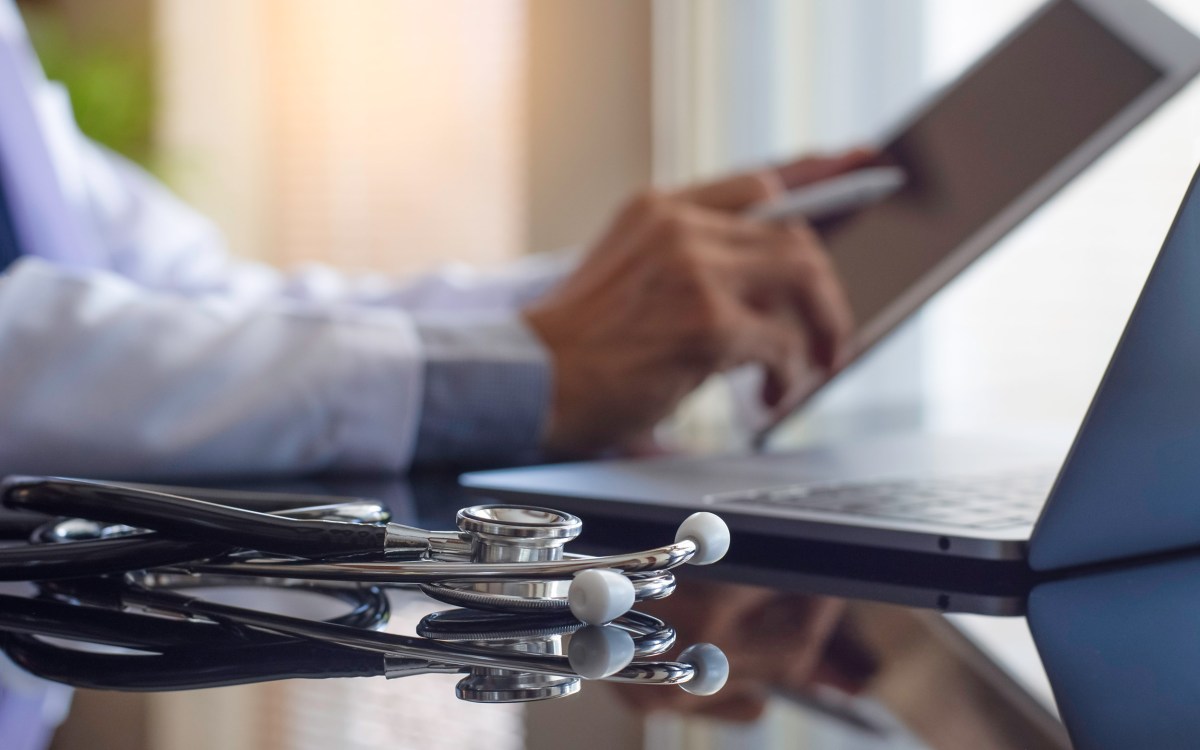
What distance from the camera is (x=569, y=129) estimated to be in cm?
265

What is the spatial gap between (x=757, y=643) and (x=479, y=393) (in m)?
0.40

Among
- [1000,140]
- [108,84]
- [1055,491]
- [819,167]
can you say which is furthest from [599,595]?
[108,84]

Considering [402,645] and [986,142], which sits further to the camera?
[986,142]

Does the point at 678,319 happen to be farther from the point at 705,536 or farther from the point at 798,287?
the point at 705,536

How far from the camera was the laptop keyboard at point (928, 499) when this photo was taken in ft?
1.22

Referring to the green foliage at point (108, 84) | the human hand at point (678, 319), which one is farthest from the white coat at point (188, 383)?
the green foliage at point (108, 84)

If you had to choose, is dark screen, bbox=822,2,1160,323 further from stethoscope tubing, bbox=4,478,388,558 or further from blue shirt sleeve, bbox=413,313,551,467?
stethoscope tubing, bbox=4,478,388,558

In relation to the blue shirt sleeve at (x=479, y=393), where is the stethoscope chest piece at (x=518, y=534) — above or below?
below

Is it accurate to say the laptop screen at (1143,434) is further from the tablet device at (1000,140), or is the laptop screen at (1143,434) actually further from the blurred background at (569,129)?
the tablet device at (1000,140)

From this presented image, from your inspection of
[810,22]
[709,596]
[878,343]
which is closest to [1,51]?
[878,343]

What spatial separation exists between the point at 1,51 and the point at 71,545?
30.7 inches

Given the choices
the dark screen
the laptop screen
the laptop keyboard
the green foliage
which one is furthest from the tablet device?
the green foliage

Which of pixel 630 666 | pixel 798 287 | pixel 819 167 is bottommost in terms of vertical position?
pixel 630 666

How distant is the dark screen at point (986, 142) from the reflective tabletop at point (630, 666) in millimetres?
332
